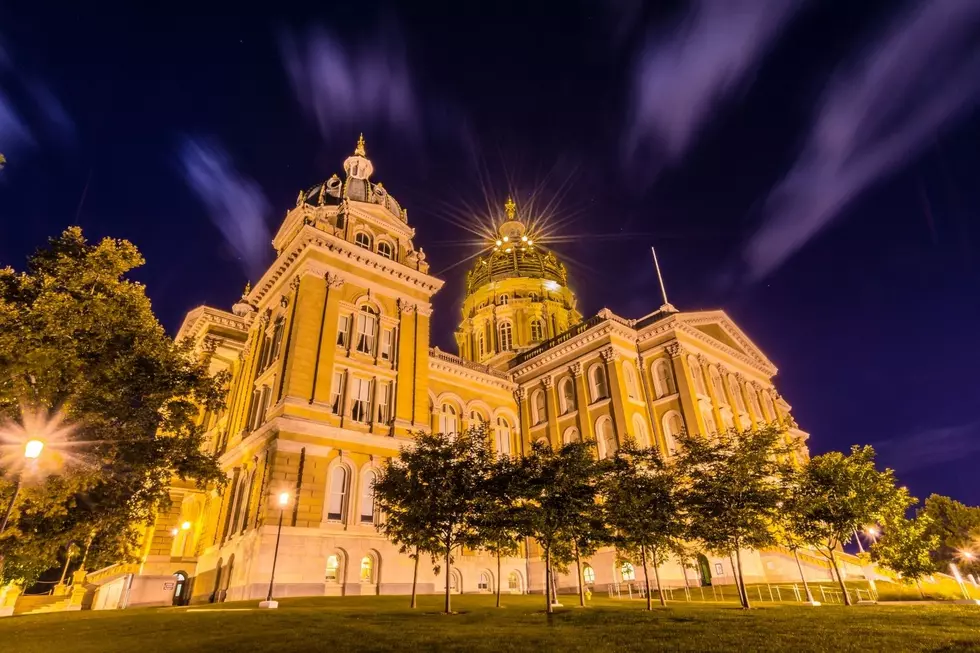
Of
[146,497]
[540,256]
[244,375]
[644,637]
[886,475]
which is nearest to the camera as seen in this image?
[644,637]

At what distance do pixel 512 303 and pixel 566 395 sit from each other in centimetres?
2163

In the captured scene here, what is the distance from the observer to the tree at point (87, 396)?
17.9m

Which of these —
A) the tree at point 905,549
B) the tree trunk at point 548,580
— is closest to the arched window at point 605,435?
the tree at point 905,549

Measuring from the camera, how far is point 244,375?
→ 3781 centimetres

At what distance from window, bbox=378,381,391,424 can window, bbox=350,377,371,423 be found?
70 cm

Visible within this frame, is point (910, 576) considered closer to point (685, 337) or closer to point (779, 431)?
point (779, 431)

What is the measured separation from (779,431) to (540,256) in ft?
163

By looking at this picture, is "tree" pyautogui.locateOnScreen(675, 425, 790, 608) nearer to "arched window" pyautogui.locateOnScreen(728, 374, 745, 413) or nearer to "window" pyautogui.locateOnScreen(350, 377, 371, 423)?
"window" pyautogui.locateOnScreen(350, 377, 371, 423)

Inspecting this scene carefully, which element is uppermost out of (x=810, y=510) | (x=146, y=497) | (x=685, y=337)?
(x=685, y=337)

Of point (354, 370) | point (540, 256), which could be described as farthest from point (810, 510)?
point (540, 256)

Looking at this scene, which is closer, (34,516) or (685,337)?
(34,516)

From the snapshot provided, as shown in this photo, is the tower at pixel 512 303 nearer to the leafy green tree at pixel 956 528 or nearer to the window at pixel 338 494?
the window at pixel 338 494

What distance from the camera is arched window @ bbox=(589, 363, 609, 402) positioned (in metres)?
41.9

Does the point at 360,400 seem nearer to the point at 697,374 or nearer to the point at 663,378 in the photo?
the point at 663,378
